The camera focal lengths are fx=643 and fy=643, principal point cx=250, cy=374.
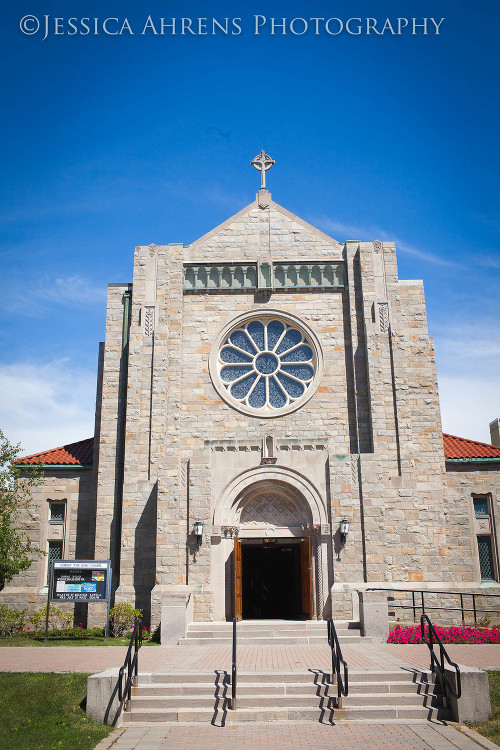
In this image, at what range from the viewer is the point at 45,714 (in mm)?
9609

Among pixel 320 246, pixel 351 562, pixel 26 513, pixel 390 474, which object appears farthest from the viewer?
pixel 320 246

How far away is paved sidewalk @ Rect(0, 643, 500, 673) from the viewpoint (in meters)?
11.5

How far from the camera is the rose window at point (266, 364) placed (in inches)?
811

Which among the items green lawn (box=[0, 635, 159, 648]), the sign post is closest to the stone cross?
the sign post

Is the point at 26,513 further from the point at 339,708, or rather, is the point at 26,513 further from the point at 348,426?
the point at 339,708

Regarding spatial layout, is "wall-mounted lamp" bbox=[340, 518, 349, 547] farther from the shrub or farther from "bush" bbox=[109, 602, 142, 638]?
the shrub

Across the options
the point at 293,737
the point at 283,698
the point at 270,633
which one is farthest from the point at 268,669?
the point at 270,633

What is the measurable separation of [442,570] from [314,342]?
25.8ft

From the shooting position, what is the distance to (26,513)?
2047 centimetres

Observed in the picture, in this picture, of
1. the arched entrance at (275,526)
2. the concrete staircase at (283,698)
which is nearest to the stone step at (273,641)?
the arched entrance at (275,526)

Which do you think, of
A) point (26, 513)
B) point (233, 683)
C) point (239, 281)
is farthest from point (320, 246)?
point (233, 683)

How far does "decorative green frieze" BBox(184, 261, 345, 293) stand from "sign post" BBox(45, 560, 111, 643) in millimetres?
9316

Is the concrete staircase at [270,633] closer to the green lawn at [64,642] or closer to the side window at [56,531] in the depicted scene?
the green lawn at [64,642]

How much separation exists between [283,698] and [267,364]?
12.4 m
